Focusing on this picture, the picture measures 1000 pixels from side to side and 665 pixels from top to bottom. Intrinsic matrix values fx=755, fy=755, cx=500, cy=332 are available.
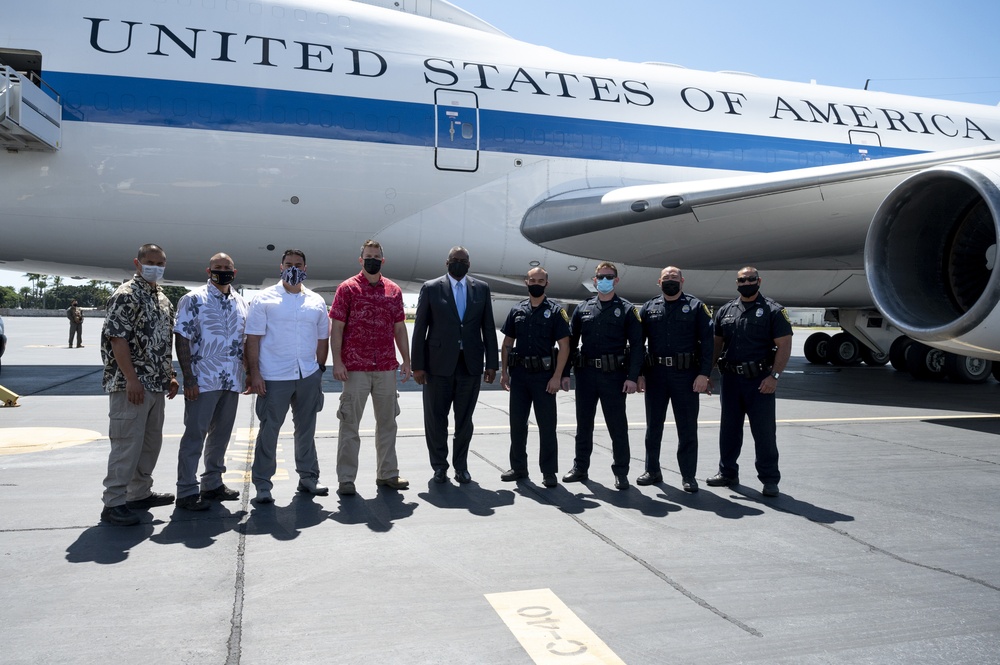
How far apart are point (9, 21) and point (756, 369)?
9107mm

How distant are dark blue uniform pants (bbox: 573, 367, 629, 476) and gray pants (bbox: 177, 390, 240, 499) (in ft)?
7.49

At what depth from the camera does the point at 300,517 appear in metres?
4.24

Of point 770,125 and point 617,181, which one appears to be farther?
point 770,125

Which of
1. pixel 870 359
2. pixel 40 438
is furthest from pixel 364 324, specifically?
pixel 870 359

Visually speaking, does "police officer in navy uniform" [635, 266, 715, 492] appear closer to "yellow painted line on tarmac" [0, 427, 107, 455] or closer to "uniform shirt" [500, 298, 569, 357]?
"uniform shirt" [500, 298, 569, 357]

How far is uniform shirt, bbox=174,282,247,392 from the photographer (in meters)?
4.44

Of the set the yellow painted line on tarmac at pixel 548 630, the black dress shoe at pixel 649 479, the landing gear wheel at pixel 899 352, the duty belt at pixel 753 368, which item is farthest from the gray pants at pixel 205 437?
the landing gear wheel at pixel 899 352

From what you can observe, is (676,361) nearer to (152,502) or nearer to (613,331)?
(613,331)

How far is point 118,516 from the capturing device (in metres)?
3.99

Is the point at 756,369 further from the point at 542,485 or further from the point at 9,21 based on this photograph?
the point at 9,21

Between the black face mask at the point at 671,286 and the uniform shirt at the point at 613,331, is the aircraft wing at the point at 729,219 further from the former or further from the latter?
the uniform shirt at the point at 613,331

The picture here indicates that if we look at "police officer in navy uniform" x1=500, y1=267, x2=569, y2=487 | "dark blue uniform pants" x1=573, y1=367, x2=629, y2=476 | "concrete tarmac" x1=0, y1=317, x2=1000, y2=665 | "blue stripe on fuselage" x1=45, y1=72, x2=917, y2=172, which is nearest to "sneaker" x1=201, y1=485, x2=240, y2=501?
"concrete tarmac" x1=0, y1=317, x2=1000, y2=665

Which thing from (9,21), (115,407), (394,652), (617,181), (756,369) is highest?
(9,21)

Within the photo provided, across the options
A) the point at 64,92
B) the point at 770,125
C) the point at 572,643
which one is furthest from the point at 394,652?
the point at 770,125
